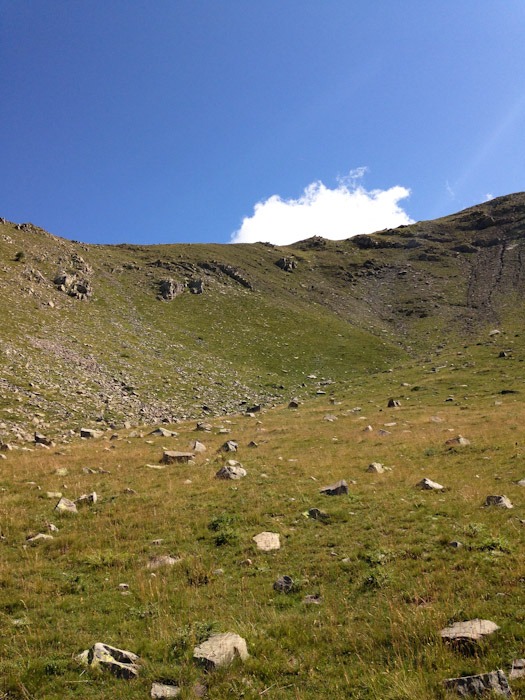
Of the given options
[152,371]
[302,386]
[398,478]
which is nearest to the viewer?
[398,478]

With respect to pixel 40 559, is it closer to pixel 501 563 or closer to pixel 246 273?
pixel 501 563

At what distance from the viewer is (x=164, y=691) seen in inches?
255

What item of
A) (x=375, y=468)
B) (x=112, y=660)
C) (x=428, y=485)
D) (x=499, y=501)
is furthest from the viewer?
(x=375, y=468)

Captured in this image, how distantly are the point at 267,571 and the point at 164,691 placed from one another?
14.4 feet

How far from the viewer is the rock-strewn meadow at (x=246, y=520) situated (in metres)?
6.96

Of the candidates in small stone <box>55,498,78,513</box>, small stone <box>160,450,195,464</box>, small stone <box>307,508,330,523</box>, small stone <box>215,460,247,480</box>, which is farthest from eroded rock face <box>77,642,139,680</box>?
small stone <box>160,450,195,464</box>

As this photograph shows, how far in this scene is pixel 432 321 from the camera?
83875 mm

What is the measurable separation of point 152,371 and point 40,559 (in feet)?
118

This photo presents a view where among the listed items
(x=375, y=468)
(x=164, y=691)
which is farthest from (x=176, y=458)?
(x=164, y=691)

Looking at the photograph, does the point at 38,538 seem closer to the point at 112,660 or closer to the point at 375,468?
the point at 112,660

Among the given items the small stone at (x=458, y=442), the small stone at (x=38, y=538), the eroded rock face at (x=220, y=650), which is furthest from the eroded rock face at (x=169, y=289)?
the eroded rock face at (x=220, y=650)

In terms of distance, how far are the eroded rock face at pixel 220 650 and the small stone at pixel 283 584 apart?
2.20 metres

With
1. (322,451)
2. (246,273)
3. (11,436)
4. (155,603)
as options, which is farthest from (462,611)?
(246,273)

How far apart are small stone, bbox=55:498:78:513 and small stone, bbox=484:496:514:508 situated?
14524 millimetres
